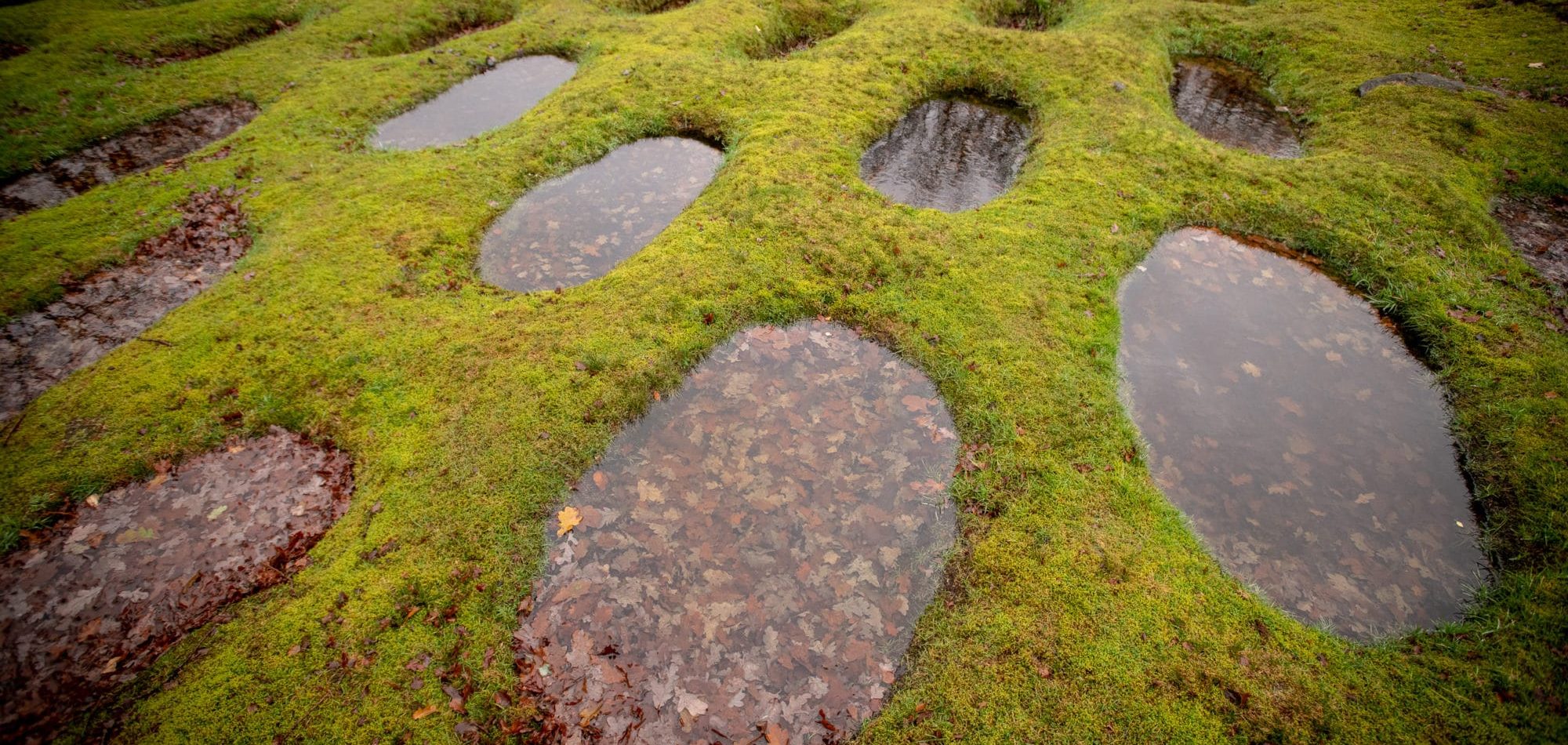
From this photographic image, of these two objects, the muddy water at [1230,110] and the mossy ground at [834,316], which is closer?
the mossy ground at [834,316]

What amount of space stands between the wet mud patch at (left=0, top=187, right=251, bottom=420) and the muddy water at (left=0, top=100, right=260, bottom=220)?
257 cm

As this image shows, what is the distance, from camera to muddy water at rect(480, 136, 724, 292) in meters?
9.83

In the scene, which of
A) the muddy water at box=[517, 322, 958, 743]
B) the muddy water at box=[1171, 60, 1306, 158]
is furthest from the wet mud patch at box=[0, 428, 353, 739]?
the muddy water at box=[1171, 60, 1306, 158]

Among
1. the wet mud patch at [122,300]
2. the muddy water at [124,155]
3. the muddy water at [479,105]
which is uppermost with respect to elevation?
the muddy water at [124,155]

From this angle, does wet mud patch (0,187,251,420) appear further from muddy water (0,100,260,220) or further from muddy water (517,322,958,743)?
muddy water (517,322,958,743)

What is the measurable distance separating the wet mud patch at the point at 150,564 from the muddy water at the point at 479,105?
26.5 ft

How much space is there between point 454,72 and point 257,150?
475 centimetres

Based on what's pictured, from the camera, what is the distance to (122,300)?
29.3 feet

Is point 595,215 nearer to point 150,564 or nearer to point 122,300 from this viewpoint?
point 122,300

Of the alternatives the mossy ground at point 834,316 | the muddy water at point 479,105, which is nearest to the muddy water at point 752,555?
the mossy ground at point 834,316

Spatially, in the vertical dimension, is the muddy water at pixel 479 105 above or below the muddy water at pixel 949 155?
above

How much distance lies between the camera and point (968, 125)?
13422mm

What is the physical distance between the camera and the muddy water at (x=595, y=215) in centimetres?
983

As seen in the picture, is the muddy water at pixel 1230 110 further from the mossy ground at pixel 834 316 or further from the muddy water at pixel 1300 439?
the muddy water at pixel 1300 439
